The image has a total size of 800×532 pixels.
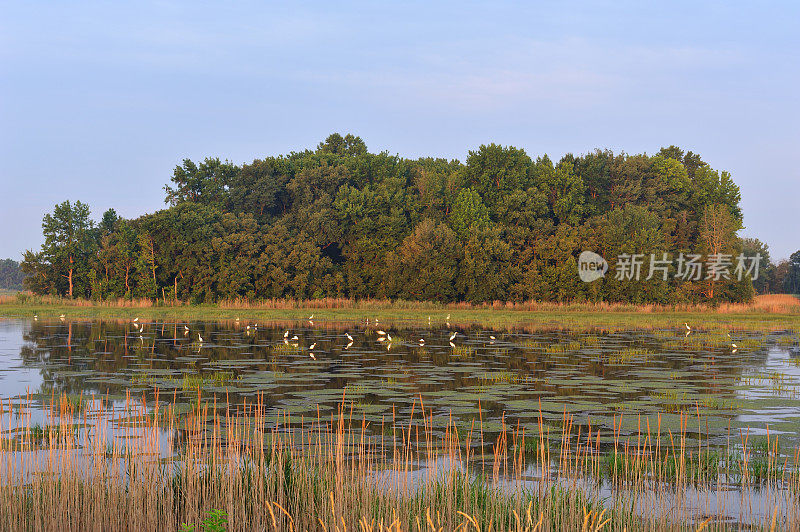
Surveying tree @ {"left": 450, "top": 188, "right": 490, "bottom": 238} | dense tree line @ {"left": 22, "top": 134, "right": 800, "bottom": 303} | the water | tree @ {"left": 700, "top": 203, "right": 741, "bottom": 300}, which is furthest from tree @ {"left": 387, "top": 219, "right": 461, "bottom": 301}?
the water

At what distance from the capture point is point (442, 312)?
62312 mm

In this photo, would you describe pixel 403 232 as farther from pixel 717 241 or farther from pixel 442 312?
pixel 717 241

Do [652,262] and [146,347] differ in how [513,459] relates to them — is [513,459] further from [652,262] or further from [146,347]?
[652,262]

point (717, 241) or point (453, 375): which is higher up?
point (717, 241)

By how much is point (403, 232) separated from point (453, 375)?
51716 mm

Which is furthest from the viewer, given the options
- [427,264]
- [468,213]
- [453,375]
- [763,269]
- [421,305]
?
[763,269]

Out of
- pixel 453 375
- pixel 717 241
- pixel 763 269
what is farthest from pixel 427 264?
pixel 763 269

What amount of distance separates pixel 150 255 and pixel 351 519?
214 feet

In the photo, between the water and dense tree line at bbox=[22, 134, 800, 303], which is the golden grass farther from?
the water

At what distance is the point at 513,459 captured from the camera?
39.0ft

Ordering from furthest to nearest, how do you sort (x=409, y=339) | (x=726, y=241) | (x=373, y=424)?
(x=726, y=241), (x=409, y=339), (x=373, y=424)

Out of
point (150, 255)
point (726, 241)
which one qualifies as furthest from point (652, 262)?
point (150, 255)

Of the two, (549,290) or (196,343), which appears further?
(549,290)

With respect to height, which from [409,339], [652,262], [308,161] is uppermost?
[308,161]
